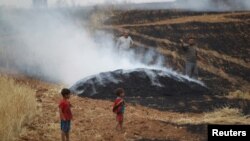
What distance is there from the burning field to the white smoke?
0.05m

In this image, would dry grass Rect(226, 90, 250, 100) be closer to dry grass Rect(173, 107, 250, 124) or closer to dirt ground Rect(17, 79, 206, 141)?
dry grass Rect(173, 107, 250, 124)

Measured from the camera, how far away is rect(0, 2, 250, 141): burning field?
11.0 m

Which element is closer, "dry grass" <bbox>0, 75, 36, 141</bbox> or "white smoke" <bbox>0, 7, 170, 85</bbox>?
"dry grass" <bbox>0, 75, 36, 141</bbox>

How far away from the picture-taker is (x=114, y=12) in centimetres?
3603

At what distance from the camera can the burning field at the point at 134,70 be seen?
36.1 feet

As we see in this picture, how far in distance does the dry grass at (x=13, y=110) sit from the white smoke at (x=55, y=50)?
6532mm

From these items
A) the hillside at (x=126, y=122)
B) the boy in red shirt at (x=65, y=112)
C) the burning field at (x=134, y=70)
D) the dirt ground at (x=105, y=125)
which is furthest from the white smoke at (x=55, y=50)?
the boy in red shirt at (x=65, y=112)

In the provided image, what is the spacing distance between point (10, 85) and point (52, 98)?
183cm

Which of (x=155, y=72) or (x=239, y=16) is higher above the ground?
(x=239, y=16)

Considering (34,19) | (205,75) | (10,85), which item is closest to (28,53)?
(34,19)

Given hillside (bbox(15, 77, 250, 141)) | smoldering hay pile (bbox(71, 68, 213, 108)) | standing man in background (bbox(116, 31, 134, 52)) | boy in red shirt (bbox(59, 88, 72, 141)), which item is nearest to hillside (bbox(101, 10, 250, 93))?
smoldering hay pile (bbox(71, 68, 213, 108))

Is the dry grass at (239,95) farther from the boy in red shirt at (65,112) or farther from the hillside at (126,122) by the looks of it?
the boy in red shirt at (65,112)

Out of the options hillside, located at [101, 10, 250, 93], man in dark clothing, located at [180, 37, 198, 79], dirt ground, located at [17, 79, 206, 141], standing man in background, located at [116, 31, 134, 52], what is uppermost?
hillside, located at [101, 10, 250, 93]

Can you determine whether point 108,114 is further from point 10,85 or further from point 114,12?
point 114,12
